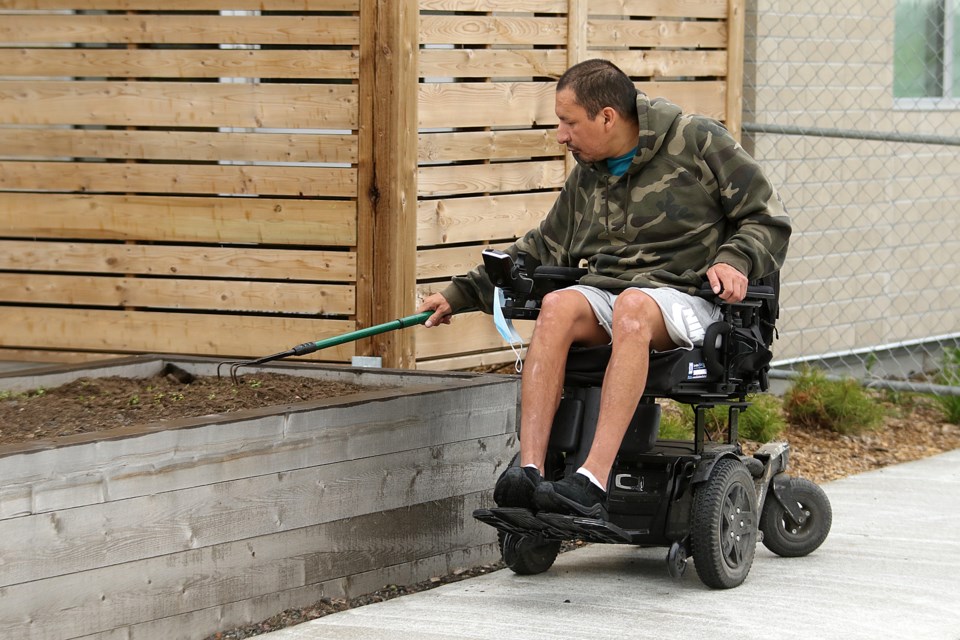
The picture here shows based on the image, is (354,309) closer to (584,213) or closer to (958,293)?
(584,213)

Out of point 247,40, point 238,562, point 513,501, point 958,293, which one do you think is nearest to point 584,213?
point 513,501

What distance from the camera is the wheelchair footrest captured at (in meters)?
3.68

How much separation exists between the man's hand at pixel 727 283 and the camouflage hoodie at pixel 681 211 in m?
0.09

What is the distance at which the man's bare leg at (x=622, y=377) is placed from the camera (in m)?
3.80

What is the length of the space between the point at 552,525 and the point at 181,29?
3395 mm

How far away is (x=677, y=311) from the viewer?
12.9 ft

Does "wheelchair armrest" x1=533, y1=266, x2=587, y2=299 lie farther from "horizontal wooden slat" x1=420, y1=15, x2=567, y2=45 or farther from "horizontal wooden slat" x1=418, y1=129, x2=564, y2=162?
"horizontal wooden slat" x1=420, y1=15, x2=567, y2=45

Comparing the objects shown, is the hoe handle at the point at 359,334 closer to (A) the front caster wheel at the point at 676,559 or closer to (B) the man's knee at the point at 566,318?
(B) the man's knee at the point at 566,318

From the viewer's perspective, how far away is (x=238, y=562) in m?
3.75

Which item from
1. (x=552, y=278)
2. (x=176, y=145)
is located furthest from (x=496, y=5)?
(x=552, y=278)

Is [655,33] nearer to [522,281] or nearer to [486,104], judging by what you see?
[486,104]

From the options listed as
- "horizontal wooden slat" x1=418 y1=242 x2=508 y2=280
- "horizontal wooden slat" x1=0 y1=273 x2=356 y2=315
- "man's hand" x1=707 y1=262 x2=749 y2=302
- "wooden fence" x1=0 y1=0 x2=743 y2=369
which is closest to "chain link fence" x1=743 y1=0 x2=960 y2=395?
"wooden fence" x1=0 y1=0 x2=743 y2=369

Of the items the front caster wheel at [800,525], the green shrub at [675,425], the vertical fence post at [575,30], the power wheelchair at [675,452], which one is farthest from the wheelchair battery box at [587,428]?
the vertical fence post at [575,30]

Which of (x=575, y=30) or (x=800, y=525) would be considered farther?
(x=575, y=30)
